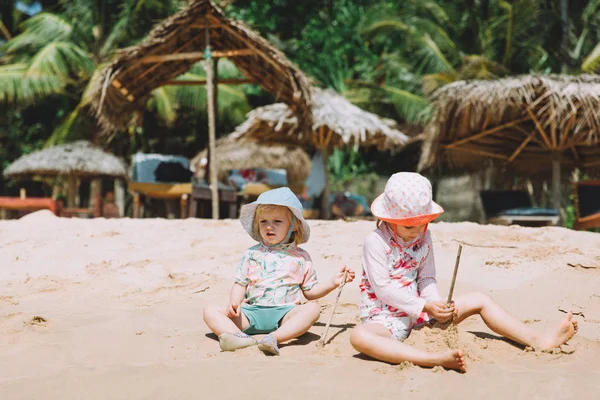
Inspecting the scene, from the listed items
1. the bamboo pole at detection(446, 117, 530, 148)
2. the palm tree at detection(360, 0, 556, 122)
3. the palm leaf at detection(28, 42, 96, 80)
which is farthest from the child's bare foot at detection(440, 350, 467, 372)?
the palm leaf at detection(28, 42, 96, 80)

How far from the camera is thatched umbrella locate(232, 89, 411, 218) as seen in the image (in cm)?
942

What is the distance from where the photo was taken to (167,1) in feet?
49.3

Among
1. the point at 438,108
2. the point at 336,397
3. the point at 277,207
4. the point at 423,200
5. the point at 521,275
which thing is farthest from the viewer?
the point at 438,108

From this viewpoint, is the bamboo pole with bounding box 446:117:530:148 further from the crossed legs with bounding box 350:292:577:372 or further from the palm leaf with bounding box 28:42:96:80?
the palm leaf with bounding box 28:42:96:80

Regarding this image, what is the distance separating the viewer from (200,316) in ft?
10.6

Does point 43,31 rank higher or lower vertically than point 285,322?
higher

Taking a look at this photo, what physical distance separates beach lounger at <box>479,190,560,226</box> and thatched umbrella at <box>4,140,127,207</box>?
24.1 feet

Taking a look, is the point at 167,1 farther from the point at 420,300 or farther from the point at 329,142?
the point at 420,300

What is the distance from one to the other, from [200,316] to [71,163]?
367 inches

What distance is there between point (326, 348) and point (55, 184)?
51.0ft

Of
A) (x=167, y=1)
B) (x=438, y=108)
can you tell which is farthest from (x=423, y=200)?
(x=167, y=1)

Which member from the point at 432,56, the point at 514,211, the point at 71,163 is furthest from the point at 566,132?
the point at 71,163

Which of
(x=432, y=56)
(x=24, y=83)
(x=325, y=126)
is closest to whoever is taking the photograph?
(x=325, y=126)

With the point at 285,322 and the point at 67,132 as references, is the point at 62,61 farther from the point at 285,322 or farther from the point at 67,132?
the point at 285,322
